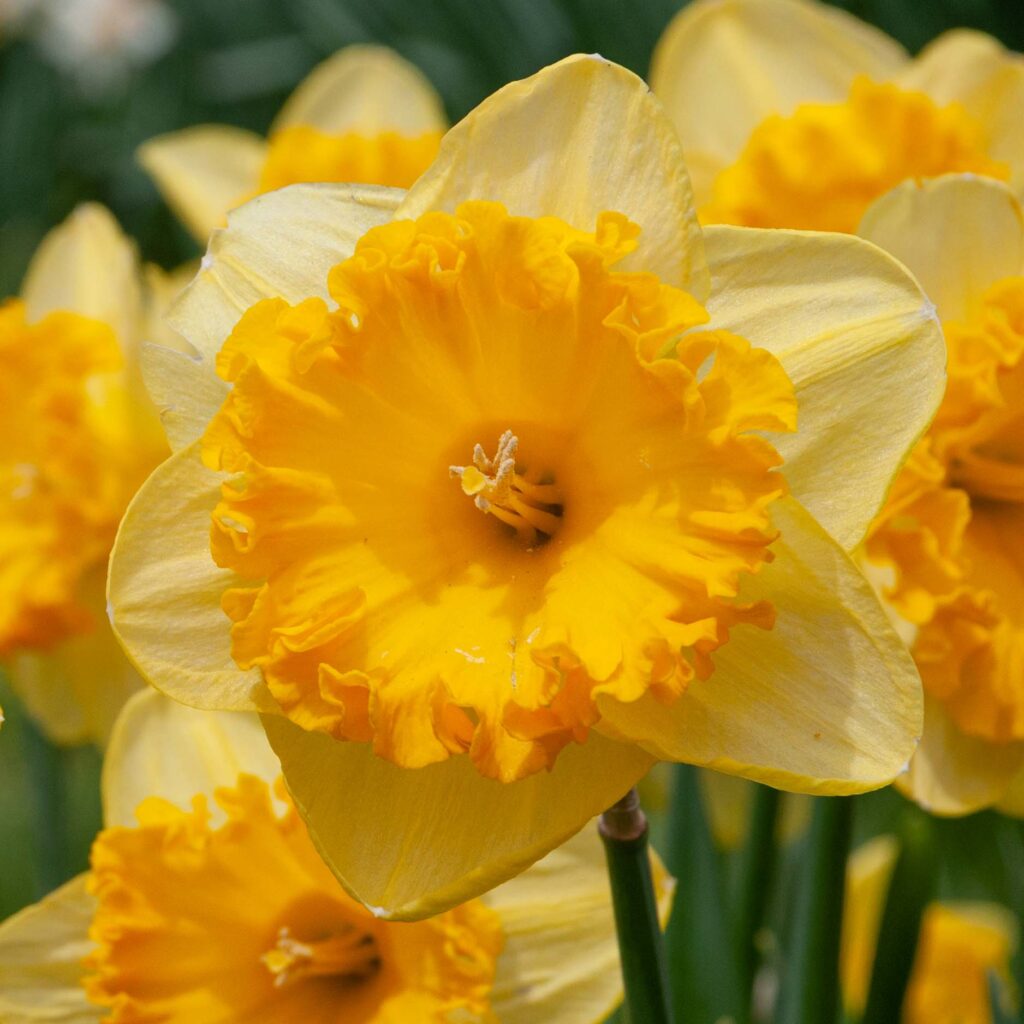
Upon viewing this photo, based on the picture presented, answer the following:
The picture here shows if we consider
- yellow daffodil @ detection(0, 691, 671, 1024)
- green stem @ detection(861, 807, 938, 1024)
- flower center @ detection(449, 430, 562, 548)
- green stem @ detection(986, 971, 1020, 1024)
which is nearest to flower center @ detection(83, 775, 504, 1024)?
yellow daffodil @ detection(0, 691, 671, 1024)

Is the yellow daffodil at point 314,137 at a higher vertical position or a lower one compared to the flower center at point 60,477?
higher

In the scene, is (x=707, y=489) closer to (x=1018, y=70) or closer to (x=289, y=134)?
(x=1018, y=70)

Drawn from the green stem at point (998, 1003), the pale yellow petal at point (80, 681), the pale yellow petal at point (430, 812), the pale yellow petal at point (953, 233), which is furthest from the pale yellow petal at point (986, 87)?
the pale yellow petal at point (80, 681)

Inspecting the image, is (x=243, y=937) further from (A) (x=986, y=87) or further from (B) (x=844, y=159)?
(A) (x=986, y=87)

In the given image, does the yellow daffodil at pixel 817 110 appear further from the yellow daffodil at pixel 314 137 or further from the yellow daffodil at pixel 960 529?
the yellow daffodil at pixel 314 137

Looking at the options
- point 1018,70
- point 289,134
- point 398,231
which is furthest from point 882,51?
point 398,231
